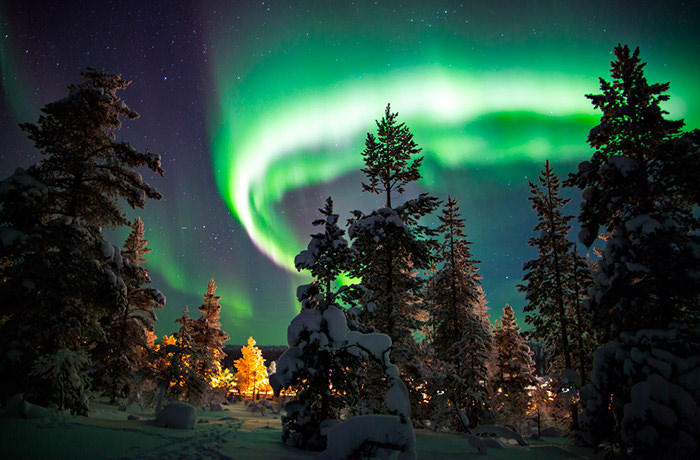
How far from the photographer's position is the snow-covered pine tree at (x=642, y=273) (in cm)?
739

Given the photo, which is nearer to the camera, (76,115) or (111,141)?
(76,115)

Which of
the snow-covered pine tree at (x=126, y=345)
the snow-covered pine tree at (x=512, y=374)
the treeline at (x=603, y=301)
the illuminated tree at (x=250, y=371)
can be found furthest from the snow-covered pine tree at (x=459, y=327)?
the illuminated tree at (x=250, y=371)

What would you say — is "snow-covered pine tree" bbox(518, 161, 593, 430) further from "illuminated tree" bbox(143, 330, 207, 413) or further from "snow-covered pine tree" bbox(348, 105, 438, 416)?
"illuminated tree" bbox(143, 330, 207, 413)

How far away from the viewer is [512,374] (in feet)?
88.4

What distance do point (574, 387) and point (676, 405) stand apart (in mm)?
10678

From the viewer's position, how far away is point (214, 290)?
3209 cm

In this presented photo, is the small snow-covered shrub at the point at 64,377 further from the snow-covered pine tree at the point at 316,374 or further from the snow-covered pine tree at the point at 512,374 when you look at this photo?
the snow-covered pine tree at the point at 512,374

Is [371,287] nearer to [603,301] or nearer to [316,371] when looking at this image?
[316,371]

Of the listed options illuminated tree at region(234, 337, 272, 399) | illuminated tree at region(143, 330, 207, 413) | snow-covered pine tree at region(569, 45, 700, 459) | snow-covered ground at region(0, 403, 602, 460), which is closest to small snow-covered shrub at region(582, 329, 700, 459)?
snow-covered pine tree at region(569, 45, 700, 459)

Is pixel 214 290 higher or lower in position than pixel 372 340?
higher

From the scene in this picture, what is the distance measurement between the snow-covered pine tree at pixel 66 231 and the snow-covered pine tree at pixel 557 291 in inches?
791

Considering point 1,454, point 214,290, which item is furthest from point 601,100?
point 214,290

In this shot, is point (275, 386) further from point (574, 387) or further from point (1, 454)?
point (574, 387)

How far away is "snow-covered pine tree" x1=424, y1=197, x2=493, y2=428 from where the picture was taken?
1809 centimetres
